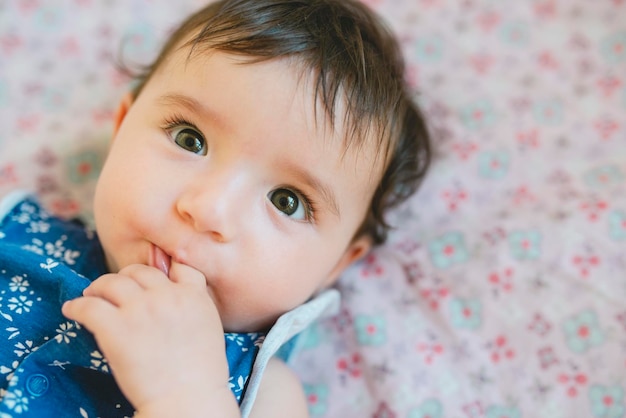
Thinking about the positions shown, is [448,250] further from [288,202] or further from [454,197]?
[288,202]

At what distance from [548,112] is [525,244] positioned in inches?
15.3

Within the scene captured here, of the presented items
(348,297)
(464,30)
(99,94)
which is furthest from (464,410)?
(99,94)

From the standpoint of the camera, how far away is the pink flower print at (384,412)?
1.31 meters

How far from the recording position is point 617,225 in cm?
141

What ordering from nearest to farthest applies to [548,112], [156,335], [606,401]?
[156,335], [606,401], [548,112]

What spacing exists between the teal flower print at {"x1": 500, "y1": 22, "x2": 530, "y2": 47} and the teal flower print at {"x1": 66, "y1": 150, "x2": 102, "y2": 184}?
1113mm

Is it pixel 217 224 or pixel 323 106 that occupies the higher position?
pixel 323 106

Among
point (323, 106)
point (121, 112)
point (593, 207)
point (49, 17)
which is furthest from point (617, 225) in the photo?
point (49, 17)

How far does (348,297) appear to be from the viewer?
1.46 meters

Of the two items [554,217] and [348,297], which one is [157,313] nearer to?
[348,297]

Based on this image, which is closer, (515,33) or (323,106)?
(323,106)

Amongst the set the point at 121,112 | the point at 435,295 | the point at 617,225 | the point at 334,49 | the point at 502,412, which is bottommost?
the point at 502,412

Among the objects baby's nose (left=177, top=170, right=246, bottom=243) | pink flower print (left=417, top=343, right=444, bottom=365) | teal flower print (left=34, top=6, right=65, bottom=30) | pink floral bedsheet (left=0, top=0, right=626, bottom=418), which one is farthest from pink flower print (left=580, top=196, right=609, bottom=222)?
teal flower print (left=34, top=6, right=65, bottom=30)

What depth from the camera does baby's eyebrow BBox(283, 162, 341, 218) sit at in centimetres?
110
